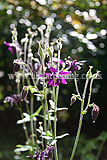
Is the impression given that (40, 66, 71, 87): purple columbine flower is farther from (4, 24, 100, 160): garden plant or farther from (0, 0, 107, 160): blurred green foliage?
(0, 0, 107, 160): blurred green foliage

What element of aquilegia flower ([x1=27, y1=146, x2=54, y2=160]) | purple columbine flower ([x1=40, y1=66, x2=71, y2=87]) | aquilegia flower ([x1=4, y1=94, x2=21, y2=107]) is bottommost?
aquilegia flower ([x1=27, y1=146, x2=54, y2=160])

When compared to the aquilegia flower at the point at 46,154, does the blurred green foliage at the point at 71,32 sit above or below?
above

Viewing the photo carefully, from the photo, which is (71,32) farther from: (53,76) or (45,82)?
(53,76)

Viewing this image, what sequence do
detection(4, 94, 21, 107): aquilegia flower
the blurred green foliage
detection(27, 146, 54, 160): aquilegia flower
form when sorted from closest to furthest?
1. detection(27, 146, 54, 160): aquilegia flower
2. detection(4, 94, 21, 107): aquilegia flower
3. the blurred green foliage

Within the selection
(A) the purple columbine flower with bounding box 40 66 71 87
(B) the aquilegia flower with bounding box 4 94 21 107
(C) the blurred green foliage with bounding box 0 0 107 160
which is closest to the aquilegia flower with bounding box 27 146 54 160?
(A) the purple columbine flower with bounding box 40 66 71 87

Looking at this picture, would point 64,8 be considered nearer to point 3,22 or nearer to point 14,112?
point 3,22

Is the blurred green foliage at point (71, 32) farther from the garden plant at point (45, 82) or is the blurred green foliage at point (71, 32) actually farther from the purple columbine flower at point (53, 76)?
the purple columbine flower at point (53, 76)

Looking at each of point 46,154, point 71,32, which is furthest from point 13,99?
point 71,32

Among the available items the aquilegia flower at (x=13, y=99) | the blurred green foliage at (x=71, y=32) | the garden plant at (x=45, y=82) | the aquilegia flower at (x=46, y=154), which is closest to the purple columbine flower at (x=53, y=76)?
the garden plant at (x=45, y=82)
